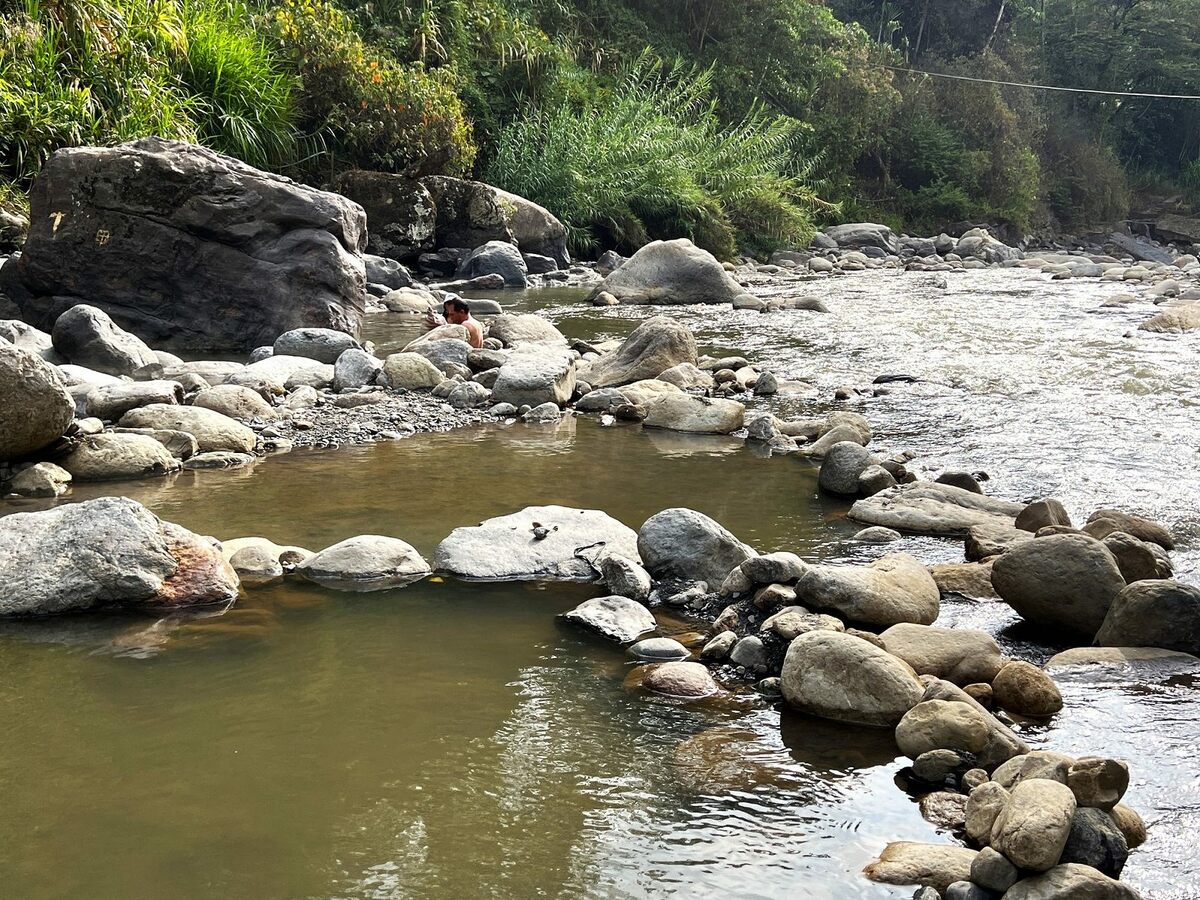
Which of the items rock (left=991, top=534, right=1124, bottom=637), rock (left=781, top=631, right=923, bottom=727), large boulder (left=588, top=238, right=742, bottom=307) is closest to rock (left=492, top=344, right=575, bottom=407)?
rock (left=991, top=534, right=1124, bottom=637)

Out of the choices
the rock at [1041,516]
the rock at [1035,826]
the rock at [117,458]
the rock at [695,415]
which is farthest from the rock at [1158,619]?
the rock at [117,458]

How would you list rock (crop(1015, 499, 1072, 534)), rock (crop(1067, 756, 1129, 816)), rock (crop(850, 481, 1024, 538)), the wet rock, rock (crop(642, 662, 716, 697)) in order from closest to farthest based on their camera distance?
rock (crop(1067, 756, 1129, 816)), rock (crop(642, 662, 716, 697)), rock (crop(1015, 499, 1072, 534)), rock (crop(850, 481, 1024, 538)), the wet rock

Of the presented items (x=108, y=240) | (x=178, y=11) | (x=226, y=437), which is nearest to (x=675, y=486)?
(x=226, y=437)

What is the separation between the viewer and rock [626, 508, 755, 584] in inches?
165

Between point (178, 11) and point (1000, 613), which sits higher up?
point (178, 11)

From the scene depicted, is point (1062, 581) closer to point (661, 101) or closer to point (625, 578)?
point (625, 578)

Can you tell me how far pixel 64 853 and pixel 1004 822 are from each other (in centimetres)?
203

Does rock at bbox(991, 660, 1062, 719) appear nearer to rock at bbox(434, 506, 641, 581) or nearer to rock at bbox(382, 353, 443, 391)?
rock at bbox(434, 506, 641, 581)

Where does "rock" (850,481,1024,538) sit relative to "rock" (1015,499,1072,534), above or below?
below

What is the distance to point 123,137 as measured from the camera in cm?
1161

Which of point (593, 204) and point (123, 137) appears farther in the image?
point (593, 204)

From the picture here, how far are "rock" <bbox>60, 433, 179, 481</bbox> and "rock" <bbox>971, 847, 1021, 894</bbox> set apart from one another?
460 centimetres

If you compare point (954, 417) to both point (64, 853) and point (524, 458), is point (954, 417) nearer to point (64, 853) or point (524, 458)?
point (524, 458)

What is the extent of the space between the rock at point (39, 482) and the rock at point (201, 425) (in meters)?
0.90
